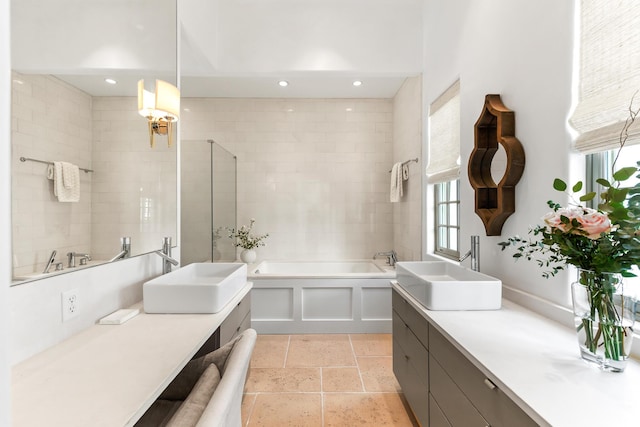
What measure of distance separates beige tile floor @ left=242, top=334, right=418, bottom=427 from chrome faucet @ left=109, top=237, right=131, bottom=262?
1.22 meters

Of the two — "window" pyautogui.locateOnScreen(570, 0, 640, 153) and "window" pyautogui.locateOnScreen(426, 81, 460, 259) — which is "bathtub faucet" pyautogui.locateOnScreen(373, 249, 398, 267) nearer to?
"window" pyautogui.locateOnScreen(426, 81, 460, 259)

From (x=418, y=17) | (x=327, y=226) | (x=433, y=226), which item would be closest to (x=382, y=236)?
(x=327, y=226)

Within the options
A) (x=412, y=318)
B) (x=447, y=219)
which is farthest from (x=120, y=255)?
(x=447, y=219)

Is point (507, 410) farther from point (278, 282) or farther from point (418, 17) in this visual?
point (418, 17)

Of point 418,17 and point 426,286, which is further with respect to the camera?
point 418,17

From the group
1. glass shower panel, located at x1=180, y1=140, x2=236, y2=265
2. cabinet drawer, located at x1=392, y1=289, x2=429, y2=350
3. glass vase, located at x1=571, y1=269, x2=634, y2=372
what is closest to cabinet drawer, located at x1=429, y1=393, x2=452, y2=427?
cabinet drawer, located at x1=392, y1=289, x2=429, y2=350

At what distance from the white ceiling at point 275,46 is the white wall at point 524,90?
904mm

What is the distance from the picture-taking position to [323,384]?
2398 mm

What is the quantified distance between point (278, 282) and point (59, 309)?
7.28 feet

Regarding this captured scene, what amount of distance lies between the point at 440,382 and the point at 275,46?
3.15 meters

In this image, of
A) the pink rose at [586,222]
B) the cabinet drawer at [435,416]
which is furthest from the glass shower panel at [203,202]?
the pink rose at [586,222]

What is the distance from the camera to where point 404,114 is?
12.6 ft

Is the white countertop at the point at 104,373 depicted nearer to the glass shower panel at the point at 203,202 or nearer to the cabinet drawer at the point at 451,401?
the cabinet drawer at the point at 451,401

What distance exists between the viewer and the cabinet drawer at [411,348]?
64.4 inches
